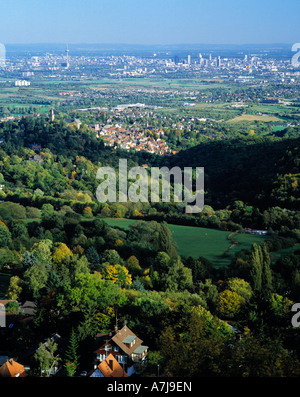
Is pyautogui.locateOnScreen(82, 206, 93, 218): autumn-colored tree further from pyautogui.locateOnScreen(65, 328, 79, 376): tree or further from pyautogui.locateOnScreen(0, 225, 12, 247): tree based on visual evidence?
pyautogui.locateOnScreen(65, 328, 79, 376): tree

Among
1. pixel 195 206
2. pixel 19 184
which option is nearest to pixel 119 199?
pixel 195 206

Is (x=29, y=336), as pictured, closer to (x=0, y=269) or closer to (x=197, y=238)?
(x=0, y=269)

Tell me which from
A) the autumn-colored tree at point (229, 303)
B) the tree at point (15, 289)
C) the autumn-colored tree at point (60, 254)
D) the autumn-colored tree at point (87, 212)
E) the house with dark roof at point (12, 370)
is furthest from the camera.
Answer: the autumn-colored tree at point (87, 212)

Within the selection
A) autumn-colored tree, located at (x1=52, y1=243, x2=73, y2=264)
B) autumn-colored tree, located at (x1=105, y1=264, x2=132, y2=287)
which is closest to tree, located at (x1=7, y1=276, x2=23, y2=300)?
autumn-colored tree, located at (x1=52, y1=243, x2=73, y2=264)

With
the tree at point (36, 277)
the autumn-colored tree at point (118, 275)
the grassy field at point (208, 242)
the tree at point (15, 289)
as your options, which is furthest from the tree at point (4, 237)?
the grassy field at point (208, 242)

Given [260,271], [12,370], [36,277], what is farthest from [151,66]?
[12,370]

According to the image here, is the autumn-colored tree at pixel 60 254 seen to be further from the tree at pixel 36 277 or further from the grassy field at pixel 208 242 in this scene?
the grassy field at pixel 208 242
